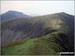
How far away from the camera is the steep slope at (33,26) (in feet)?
379

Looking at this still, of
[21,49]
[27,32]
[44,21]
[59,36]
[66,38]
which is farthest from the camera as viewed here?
[44,21]

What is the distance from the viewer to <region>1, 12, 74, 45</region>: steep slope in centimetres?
11544

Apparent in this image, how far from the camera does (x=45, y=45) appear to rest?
64125mm

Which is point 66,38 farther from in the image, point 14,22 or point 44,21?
point 14,22

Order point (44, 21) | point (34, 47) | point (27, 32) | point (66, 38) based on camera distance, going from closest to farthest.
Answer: point (34, 47)
point (66, 38)
point (27, 32)
point (44, 21)

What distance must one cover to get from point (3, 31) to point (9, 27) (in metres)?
8.19

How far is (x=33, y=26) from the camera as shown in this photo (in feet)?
416

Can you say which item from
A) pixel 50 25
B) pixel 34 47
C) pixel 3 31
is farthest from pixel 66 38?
pixel 3 31

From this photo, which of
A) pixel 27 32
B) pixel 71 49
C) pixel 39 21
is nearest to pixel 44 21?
pixel 39 21

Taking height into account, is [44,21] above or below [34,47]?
below

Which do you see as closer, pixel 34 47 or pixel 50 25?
pixel 34 47

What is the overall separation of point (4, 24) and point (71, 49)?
7063 centimetres

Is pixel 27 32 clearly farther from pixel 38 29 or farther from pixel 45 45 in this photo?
pixel 45 45

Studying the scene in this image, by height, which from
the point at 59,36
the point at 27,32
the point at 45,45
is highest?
the point at 45,45
